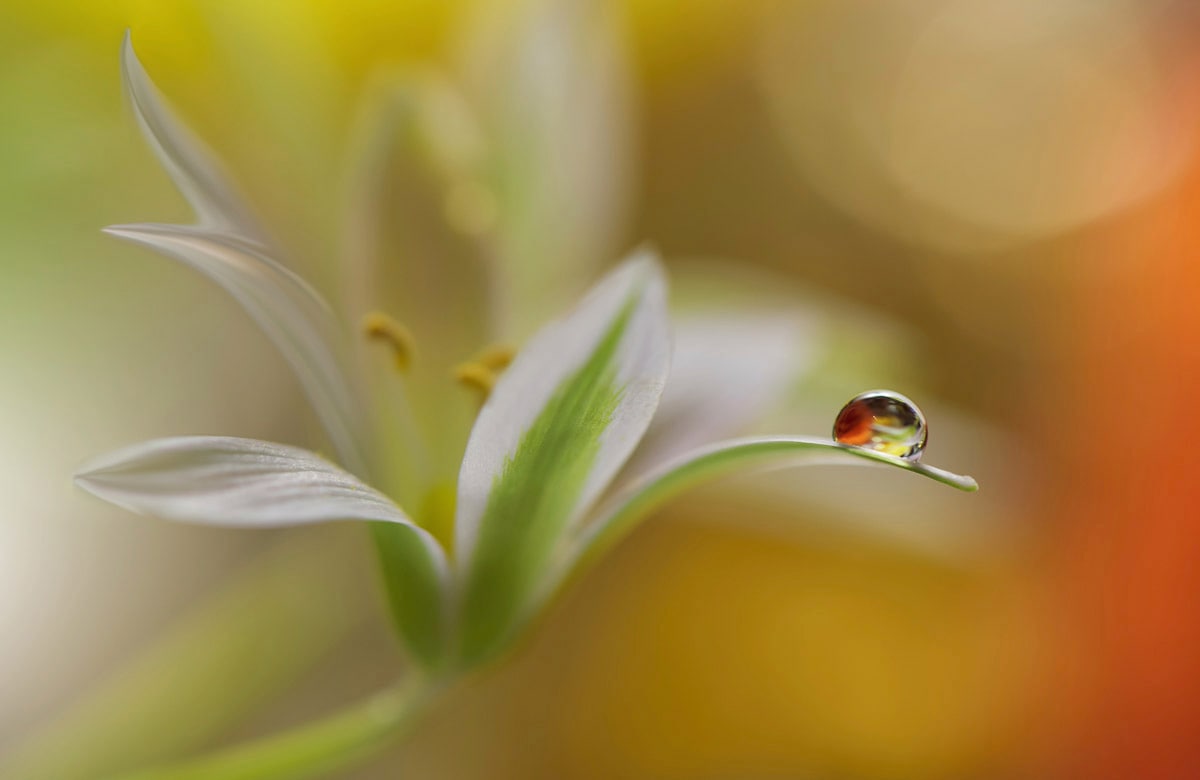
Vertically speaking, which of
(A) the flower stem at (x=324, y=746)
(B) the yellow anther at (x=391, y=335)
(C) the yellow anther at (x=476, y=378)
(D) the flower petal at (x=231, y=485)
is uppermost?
(B) the yellow anther at (x=391, y=335)

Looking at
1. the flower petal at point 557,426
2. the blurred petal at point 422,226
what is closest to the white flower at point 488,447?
the flower petal at point 557,426

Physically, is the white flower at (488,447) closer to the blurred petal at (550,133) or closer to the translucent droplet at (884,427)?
the translucent droplet at (884,427)

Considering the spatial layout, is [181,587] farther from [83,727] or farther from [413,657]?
[413,657]

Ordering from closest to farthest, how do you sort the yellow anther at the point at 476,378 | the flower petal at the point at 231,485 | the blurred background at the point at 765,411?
the flower petal at the point at 231,485, the yellow anther at the point at 476,378, the blurred background at the point at 765,411

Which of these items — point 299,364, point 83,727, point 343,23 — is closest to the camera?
point 299,364

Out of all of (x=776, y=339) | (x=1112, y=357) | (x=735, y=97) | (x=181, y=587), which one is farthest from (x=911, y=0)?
(x=181, y=587)
